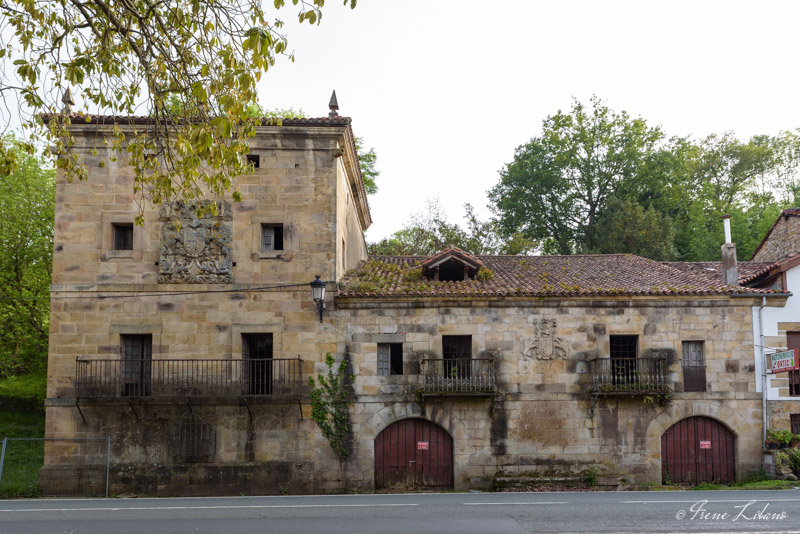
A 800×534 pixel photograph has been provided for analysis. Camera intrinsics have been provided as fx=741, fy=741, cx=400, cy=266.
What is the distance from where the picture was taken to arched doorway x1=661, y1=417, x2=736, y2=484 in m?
20.8

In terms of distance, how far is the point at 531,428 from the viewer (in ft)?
67.8

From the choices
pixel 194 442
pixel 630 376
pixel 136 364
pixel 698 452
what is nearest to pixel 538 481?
pixel 630 376

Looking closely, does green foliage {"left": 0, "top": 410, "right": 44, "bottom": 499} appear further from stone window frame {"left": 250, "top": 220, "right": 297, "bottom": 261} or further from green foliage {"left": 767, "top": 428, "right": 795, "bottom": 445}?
green foliage {"left": 767, "top": 428, "right": 795, "bottom": 445}

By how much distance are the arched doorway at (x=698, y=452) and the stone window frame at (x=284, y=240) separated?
463 inches

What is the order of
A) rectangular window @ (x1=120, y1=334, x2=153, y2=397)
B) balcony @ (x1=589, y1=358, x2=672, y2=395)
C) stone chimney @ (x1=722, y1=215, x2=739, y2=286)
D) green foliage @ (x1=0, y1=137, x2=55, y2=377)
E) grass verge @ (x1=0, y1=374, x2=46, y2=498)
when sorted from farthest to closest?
1. green foliage @ (x1=0, y1=137, x2=55, y2=377)
2. stone chimney @ (x1=722, y1=215, x2=739, y2=286)
3. balcony @ (x1=589, y1=358, x2=672, y2=395)
4. rectangular window @ (x1=120, y1=334, x2=153, y2=397)
5. grass verge @ (x1=0, y1=374, x2=46, y2=498)

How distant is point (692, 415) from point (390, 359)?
8.64 m

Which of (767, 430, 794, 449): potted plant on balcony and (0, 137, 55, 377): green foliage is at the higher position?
(0, 137, 55, 377): green foliage

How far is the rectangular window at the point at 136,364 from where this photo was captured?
2033 cm

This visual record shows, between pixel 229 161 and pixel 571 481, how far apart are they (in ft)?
47.1

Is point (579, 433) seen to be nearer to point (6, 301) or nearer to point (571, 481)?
point (571, 481)

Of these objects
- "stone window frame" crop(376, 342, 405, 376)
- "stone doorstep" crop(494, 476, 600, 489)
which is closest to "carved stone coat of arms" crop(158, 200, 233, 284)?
"stone window frame" crop(376, 342, 405, 376)

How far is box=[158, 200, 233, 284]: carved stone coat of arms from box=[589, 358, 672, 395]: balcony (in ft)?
35.0

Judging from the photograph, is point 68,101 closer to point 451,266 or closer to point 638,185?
point 451,266

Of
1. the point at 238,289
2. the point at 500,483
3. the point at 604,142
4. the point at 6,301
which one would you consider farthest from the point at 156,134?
the point at 604,142
